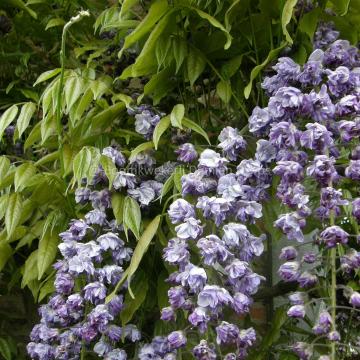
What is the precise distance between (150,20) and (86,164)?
0.31m

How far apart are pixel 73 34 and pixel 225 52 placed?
572 millimetres

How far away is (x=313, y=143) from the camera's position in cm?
108

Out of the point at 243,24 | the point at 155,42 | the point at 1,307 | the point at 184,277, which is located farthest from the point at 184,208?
the point at 1,307

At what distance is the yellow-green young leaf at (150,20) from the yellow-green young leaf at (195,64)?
0.13 meters

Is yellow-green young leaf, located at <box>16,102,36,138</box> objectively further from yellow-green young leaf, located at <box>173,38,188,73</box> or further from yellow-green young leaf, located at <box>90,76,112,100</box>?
yellow-green young leaf, located at <box>173,38,188,73</box>

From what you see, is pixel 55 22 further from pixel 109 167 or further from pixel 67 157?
pixel 109 167

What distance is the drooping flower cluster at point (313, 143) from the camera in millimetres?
1030

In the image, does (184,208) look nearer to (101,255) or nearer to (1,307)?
(101,255)

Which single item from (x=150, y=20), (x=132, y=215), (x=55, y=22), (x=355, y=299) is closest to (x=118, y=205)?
(x=132, y=215)

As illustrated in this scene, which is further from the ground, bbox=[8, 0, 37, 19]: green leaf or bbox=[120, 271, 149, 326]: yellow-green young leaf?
bbox=[8, 0, 37, 19]: green leaf

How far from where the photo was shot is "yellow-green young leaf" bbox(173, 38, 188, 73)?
4.29 feet

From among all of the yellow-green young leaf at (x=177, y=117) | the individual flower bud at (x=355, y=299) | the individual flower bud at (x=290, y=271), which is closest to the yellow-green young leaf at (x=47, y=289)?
the yellow-green young leaf at (x=177, y=117)

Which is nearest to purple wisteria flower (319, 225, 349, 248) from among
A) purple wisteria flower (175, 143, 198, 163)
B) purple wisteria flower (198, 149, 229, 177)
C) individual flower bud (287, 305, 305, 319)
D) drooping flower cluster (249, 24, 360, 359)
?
drooping flower cluster (249, 24, 360, 359)

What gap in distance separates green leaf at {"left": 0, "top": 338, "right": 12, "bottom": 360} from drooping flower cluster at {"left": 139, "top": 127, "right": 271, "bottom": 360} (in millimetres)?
665
